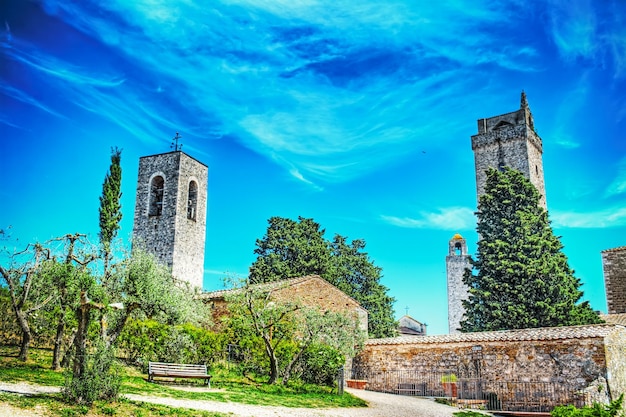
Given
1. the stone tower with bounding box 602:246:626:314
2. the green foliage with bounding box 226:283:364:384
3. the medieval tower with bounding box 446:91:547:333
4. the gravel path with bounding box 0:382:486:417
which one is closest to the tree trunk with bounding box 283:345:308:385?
the green foliage with bounding box 226:283:364:384

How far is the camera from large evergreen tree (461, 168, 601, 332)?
91.2ft

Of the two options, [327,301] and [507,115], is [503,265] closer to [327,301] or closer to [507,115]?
[327,301]

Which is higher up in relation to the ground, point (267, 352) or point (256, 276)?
point (256, 276)

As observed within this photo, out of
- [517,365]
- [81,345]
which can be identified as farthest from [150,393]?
[517,365]

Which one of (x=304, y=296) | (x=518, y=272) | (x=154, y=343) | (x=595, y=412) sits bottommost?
(x=595, y=412)

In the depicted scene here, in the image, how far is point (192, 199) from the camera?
3528 centimetres

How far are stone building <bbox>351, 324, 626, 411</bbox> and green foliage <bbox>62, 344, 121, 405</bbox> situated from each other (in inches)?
543

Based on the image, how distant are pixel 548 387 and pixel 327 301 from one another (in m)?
11.5

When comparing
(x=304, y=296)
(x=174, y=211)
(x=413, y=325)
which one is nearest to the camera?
(x=304, y=296)

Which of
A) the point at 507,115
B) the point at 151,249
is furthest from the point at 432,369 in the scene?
the point at 507,115

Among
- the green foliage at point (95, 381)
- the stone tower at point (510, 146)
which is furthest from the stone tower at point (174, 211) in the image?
the stone tower at point (510, 146)

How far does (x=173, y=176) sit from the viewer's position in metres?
34.1

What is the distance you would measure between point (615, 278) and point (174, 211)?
2705cm

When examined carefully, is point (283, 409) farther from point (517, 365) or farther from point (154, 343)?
point (517, 365)
